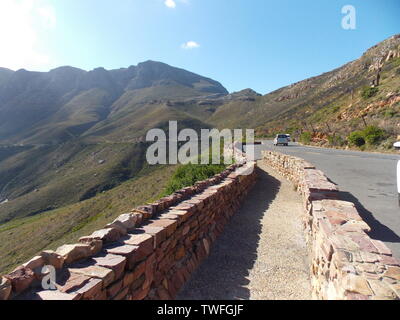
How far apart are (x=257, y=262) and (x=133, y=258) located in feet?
7.33

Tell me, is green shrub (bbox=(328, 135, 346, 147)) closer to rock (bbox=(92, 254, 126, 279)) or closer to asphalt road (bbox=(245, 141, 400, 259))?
asphalt road (bbox=(245, 141, 400, 259))

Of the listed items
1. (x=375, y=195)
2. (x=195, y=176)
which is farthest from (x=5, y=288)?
(x=195, y=176)

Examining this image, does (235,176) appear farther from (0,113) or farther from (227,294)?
(0,113)

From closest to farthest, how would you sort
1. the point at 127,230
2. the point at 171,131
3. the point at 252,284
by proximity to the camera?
the point at 127,230 < the point at 252,284 < the point at 171,131

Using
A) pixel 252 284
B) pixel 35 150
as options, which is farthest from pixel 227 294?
pixel 35 150

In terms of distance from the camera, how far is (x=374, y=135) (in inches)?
707

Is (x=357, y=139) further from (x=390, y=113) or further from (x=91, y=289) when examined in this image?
(x=91, y=289)

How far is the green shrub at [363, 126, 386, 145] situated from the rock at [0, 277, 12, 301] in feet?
68.9

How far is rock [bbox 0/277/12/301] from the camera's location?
5.80ft

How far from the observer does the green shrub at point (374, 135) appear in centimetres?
1787

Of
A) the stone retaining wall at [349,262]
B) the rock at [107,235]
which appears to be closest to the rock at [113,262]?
the rock at [107,235]

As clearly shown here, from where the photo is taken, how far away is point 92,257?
2523 mm

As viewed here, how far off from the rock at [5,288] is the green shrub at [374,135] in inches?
827
